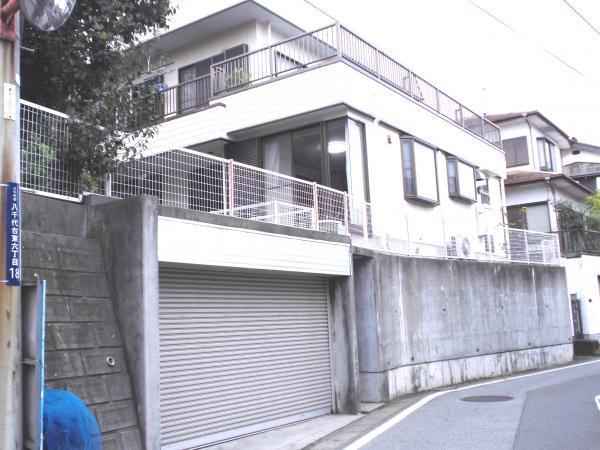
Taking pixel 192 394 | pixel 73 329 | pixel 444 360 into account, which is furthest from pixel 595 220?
pixel 73 329

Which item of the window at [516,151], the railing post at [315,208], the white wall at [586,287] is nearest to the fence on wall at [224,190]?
the railing post at [315,208]

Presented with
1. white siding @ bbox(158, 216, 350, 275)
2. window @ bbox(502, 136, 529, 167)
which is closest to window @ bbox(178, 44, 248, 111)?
white siding @ bbox(158, 216, 350, 275)

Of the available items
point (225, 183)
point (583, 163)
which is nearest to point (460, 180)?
point (225, 183)

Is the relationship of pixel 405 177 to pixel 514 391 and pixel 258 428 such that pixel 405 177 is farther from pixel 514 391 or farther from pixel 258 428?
pixel 258 428

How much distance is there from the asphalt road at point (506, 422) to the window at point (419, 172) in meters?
5.86

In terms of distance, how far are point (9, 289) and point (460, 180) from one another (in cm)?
1639

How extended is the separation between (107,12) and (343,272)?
5.74 m

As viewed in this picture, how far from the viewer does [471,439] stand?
7.63 m

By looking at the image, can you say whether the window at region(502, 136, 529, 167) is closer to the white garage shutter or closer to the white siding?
the white siding

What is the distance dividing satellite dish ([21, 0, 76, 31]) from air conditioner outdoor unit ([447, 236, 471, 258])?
1216cm

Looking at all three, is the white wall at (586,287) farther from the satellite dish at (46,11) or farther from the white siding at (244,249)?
the satellite dish at (46,11)

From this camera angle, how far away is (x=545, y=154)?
30312 millimetres

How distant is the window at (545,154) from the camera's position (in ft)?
97.8

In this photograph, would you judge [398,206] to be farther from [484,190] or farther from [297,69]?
[484,190]
